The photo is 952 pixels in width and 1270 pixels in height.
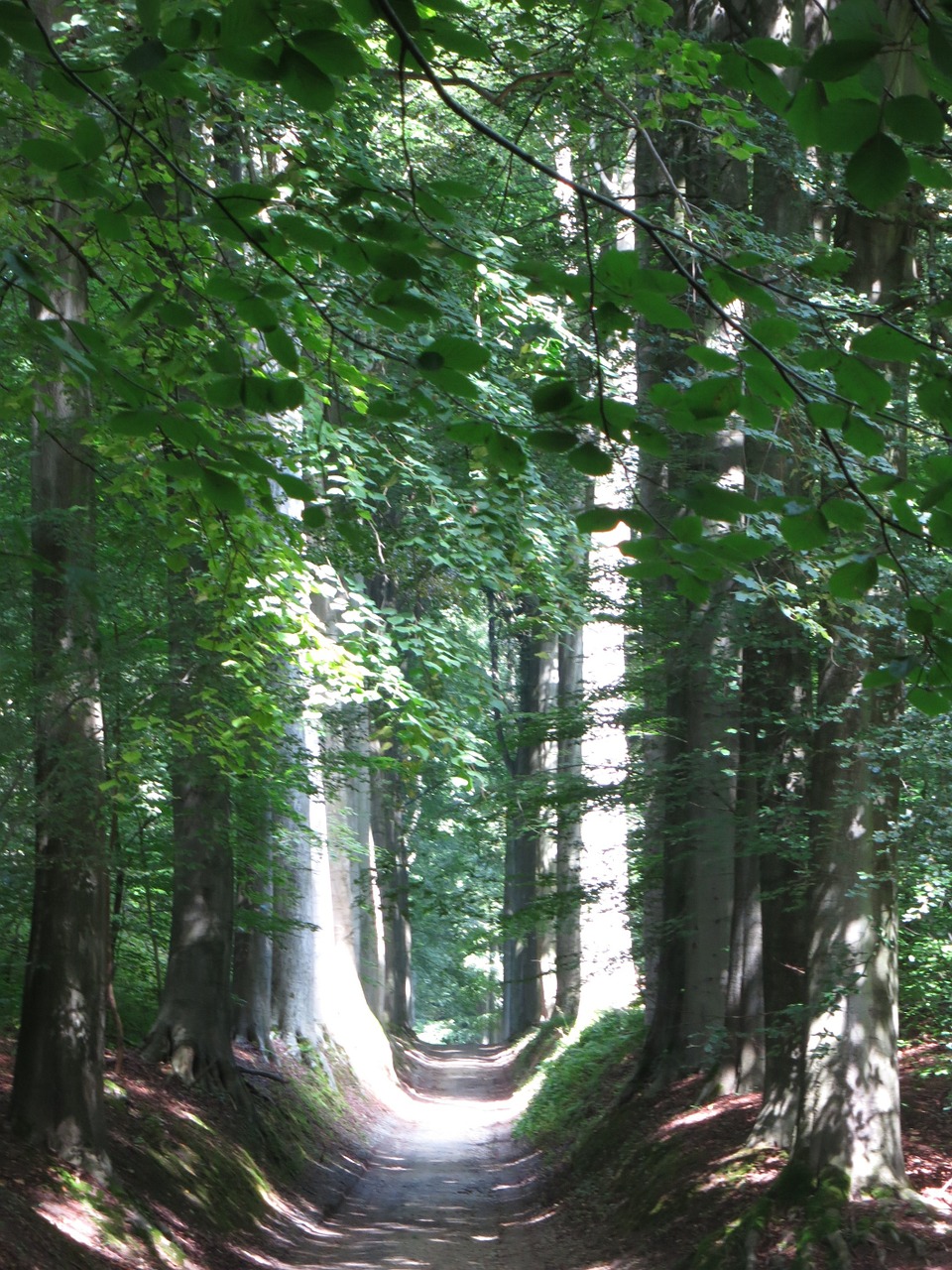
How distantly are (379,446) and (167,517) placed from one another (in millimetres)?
2481

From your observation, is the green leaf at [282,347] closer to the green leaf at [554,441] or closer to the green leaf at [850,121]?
the green leaf at [554,441]

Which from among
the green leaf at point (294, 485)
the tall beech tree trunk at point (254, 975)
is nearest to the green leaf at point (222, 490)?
the green leaf at point (294, 485)

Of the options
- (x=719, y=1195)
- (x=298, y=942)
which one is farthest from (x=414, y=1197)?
(x=719, y=1195)

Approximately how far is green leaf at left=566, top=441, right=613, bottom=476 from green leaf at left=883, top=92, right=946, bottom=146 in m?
0.96

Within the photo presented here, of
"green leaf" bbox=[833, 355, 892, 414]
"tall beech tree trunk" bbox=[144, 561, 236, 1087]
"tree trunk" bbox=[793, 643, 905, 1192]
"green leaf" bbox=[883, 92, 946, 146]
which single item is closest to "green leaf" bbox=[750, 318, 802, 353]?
"green leaf" bbox=[833, 355, 892, 414]

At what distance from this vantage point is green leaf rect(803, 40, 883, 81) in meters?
1.97

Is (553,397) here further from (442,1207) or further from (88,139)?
(442,1207)

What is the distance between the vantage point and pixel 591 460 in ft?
9.22

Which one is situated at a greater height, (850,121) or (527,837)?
(850,121)

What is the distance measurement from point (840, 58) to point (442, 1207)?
13.6 m

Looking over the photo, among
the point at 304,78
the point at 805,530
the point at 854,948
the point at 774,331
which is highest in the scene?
the point at 304,78

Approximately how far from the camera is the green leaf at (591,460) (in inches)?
110

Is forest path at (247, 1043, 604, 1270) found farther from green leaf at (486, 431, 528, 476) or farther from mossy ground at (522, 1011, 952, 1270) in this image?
green leaf at (486, 431, 528, 476)

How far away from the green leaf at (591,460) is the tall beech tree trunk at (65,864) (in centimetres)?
592
